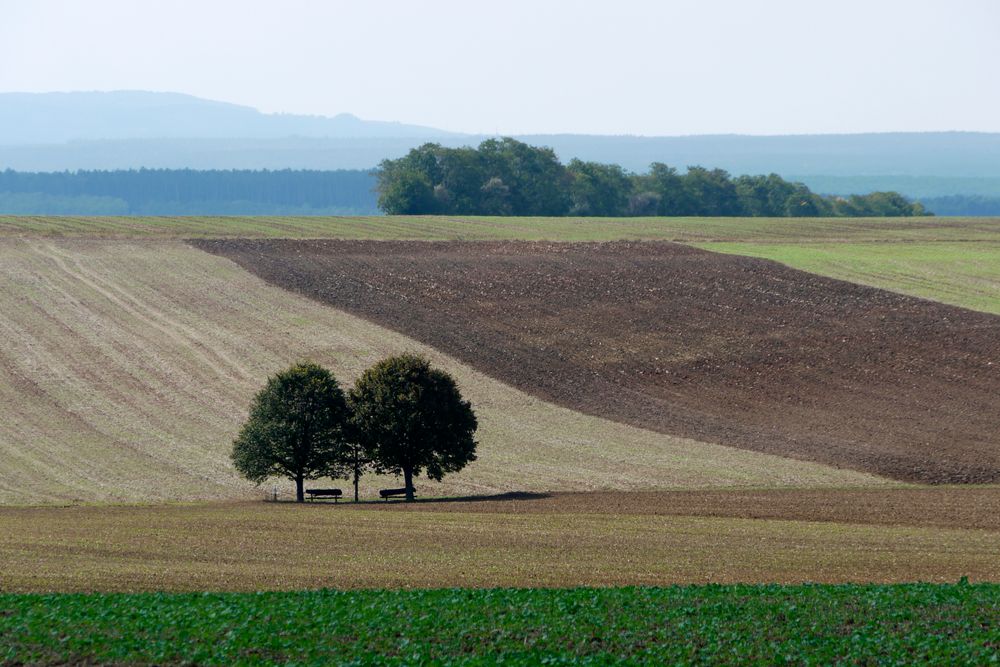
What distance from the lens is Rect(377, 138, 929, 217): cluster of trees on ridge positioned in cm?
13312

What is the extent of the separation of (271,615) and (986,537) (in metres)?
19.4

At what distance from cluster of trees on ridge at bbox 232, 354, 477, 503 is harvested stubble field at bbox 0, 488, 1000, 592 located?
2899mm

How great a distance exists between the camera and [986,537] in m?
32.4

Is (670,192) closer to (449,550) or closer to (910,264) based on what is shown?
(910,264)

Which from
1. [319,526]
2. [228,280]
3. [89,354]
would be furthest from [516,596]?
[228,280]

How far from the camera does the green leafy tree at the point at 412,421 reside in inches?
1693

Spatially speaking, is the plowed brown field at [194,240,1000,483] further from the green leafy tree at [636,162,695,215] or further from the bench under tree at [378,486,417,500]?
the green leafy tree at [636,162,695,215]

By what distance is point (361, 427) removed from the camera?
143 feet

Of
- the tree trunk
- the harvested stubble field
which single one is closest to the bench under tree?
the tree trunk

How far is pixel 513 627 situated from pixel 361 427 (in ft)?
76.6

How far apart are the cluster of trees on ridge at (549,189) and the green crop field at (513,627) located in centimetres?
10735

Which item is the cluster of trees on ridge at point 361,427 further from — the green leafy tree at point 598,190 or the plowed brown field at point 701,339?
the green leafy tree at point 598,190

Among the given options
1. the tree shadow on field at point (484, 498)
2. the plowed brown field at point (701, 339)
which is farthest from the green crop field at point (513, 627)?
the plowed brown field at point (701, 339)

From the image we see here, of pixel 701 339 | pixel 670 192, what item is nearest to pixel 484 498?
pixel 701 339
